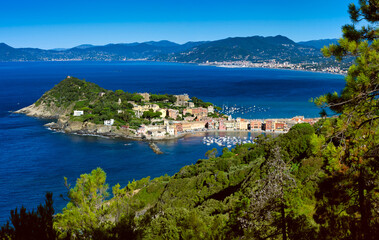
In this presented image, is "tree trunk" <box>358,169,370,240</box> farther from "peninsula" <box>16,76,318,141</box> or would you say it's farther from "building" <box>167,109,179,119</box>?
"building" <box>167,109,179,119</box>

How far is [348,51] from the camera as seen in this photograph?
281cm

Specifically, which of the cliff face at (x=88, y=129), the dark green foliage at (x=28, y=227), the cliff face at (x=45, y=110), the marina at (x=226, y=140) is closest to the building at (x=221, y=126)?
the marina at (x=226, y=140)

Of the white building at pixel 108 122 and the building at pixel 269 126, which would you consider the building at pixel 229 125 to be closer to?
the building at pixel 269 126

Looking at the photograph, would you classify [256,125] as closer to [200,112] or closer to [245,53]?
[200,112]

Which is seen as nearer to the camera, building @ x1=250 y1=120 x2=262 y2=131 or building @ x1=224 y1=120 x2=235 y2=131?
building @ x1=250 y1=120 x2=262 y2=131

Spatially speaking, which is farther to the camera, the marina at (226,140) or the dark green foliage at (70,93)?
the dark green foliage at (70,93)

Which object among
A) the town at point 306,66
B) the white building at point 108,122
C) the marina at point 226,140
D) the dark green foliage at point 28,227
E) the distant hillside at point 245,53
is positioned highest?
the distant hillside at point 245,53

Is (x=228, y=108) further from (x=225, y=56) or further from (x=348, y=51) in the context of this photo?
(x=225, y=56)

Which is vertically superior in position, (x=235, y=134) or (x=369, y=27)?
(x=369, y=27)

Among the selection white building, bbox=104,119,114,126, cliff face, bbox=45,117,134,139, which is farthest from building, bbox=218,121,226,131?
white building, bbox=104,119,114,126

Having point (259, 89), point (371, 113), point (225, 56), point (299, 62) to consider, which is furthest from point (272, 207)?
point (225, 56)

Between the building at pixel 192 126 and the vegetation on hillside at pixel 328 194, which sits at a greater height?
the vegetation on hillside at pixel 328 194

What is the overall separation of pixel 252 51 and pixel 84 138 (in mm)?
151759

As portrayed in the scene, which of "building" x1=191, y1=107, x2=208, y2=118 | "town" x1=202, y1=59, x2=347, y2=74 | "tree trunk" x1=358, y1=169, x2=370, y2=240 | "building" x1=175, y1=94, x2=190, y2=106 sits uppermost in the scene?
"town" x1=202, y1=59, x2=347, y2=74
